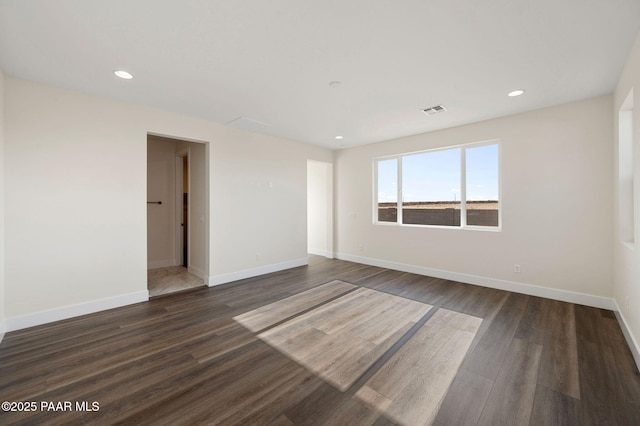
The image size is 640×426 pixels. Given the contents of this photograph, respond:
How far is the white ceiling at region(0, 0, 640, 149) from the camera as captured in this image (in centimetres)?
183

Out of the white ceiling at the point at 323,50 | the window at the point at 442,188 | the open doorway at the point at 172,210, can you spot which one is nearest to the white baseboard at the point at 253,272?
the open doorway at the point at 172,210

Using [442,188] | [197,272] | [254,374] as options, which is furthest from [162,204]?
Answer: [442,188]

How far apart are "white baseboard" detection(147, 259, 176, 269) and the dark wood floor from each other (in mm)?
2423

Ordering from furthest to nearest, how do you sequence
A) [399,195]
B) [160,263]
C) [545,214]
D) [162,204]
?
[162,204]
[160,263]
[399,195]
[545,214]

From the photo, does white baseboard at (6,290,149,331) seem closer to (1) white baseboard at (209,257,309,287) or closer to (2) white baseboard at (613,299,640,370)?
(1) white baseboard at (209,257,309,287)

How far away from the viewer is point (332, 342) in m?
2.51

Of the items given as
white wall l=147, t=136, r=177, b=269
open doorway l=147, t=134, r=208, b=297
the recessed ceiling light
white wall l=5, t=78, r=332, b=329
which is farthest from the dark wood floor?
the recessed ceiling light

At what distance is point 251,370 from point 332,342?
80 centimetres

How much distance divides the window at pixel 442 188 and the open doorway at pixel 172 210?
378cm

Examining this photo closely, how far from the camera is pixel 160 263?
5.57m

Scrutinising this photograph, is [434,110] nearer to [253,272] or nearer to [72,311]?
[253,272]

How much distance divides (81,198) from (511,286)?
19.8 feet

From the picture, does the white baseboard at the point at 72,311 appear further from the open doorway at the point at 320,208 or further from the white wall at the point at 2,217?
the open doorway at the point at 320,208

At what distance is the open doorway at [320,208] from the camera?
660 centimetres
